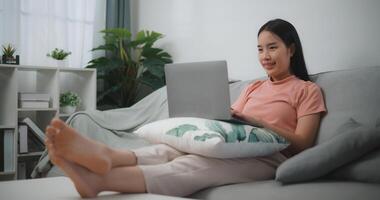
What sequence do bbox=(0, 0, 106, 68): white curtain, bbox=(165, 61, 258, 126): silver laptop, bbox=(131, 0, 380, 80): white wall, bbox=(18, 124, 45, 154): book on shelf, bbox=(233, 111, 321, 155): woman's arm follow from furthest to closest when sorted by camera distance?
1. bbox=(0, 0, 106, 68): white curtain
2. bbox=(18, 124, 45, 154): book on shelf
3. bbox=(131, 0, 380, 80): white wall
4. bbox=(233, 111, 321, 155): woman's arm
5. bbox=(165, 61, 258, 126): silver laptop

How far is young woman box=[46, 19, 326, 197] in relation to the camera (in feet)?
3.31

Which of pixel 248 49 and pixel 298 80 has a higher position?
pixel 248 49

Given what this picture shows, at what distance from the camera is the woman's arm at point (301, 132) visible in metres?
1.45

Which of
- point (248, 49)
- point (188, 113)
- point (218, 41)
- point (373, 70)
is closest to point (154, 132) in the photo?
point (188, 113)

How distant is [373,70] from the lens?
1.60 meters

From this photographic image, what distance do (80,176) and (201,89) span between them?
1.67 ft

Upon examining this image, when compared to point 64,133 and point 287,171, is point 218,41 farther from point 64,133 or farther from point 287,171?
point 64,133

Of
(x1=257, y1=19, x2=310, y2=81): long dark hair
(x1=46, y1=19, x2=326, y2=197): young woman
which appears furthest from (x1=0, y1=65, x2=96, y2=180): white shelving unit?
(x1=257, y1=19, x2=310, y2=81): long dark hair

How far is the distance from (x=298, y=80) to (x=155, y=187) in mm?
895

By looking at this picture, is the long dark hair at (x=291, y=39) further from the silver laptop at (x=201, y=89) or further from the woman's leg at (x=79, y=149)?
the woman's leg at (x=79, y=149)

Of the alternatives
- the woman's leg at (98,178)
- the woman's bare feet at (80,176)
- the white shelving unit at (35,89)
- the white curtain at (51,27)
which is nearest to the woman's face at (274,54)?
the woman's leg at (98,178)

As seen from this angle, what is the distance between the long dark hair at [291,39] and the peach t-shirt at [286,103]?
0.19 ft

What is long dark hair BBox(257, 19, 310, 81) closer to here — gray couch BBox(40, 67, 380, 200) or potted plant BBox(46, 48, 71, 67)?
gray couch BBox(40, 67, 380, 200)

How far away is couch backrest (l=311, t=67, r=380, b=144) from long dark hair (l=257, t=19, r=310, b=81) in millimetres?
158
